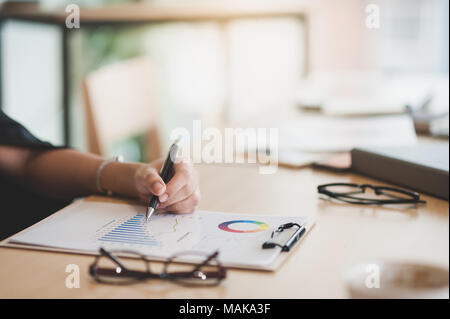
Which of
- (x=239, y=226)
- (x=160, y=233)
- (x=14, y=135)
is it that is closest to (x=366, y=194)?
(x=239, y=226)

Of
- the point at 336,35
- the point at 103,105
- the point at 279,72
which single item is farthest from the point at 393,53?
the point at 103,105

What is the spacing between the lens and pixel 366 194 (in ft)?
3.16

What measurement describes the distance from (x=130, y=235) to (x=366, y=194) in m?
0.42

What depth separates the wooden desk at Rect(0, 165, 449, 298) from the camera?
0.59 meters

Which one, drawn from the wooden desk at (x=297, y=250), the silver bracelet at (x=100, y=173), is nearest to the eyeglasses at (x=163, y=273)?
the wooden desk at (x=297, y=250)

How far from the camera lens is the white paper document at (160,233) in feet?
2.26

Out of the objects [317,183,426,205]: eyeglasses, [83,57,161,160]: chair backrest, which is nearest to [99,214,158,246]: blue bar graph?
[317,183,426,205]: eyeglasses

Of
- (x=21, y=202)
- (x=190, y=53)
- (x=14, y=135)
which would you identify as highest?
(x=190, y=53)

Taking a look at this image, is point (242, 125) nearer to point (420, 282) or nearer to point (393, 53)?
point (420, 282)

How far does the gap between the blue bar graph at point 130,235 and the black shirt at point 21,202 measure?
37 centimetres

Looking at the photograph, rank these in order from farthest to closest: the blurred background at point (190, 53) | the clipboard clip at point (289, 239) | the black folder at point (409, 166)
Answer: the blurred background at point (190, 53) → the black folder at point (409, 166) → the clipboard clip at point (289, 239)

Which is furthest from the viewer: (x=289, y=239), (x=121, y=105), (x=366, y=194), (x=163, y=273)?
(x=121, y=105)

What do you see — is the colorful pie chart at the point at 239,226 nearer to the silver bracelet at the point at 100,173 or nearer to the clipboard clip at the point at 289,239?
the clipboard clip at the point at 289,239

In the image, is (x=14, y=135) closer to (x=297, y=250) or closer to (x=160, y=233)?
(x=160, y=233)
